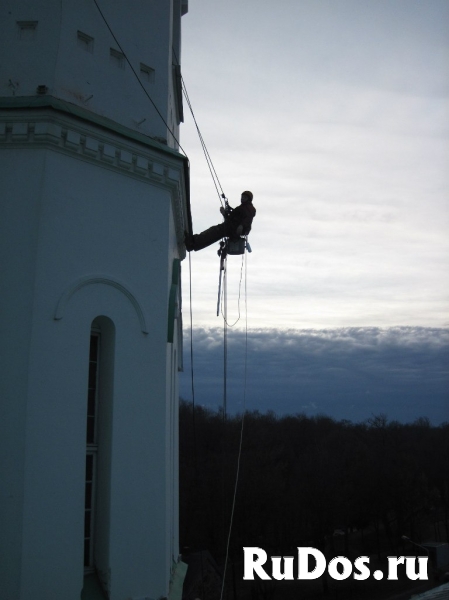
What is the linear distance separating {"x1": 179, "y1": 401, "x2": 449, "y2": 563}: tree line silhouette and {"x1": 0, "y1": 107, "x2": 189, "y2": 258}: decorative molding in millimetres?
37280

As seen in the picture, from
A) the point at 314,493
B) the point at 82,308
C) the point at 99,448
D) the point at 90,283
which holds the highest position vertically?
the point at 90,283

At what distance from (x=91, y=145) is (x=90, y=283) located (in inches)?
75.0

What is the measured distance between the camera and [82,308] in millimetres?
7945

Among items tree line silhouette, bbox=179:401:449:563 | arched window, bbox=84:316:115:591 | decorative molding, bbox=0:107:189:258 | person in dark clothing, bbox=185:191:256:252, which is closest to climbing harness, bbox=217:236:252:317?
person in dark clothing, bbox=185:191:256:252

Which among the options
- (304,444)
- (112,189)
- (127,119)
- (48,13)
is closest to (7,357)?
(112,189)

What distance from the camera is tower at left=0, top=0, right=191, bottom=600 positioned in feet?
23.7

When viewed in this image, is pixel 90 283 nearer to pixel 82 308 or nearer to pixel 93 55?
pixel 82 308

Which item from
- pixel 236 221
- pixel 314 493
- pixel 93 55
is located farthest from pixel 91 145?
pixel 314 493

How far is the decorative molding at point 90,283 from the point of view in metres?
7.65

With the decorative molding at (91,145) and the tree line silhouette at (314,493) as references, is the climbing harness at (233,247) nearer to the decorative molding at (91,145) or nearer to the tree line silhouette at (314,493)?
the decorative molding at (91,145)

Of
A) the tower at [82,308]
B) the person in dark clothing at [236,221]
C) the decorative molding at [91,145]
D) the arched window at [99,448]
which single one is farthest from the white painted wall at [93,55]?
the arched window at [99,448]

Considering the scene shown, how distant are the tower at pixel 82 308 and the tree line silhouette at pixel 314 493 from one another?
3706cm

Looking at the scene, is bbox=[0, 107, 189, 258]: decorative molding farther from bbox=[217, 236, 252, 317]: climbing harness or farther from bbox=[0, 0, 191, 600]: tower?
bbox=[217, 236, 252, 317]: climbing harness

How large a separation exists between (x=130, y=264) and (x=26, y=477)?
3140 millimetres
